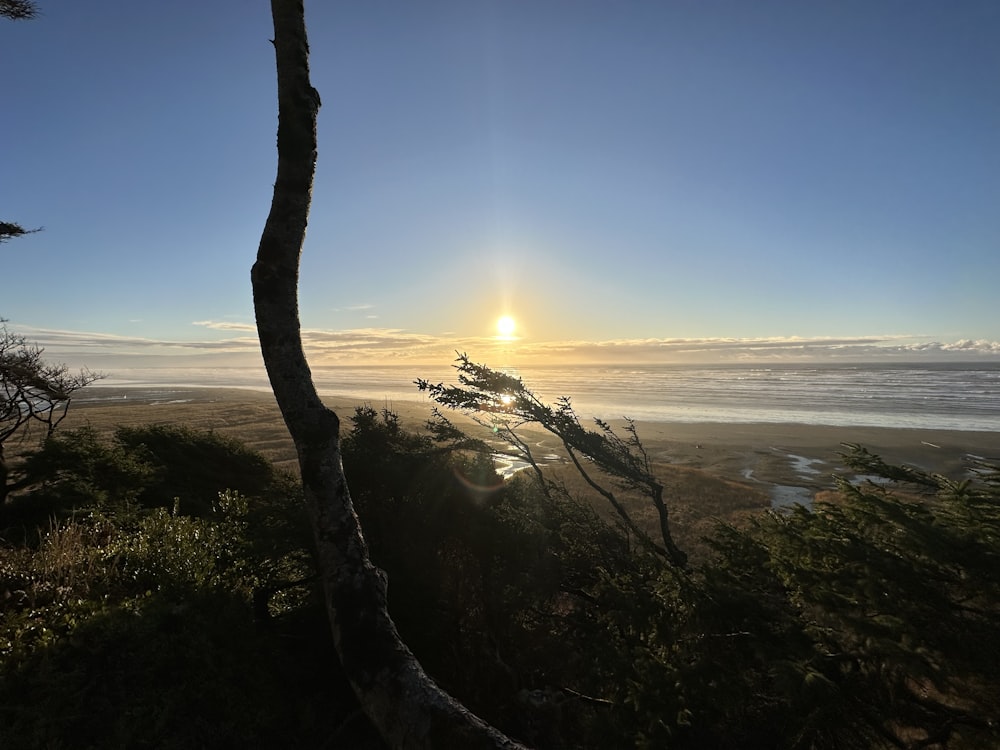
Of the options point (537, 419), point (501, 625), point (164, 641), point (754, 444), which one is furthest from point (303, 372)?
point (754, 444)

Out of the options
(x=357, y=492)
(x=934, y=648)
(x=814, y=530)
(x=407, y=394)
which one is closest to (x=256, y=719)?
(x=357, y=492)

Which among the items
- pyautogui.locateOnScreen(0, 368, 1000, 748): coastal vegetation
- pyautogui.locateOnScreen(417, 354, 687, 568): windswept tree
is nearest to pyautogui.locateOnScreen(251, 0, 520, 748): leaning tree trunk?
pyautogui.locateOnScreen(0, 368, 1000, 748): coastal vegetation

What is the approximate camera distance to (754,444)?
32.7 metres

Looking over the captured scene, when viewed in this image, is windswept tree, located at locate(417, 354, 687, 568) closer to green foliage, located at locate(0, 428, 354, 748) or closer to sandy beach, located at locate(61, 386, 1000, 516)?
green foliage, located at locate(0, 428, 354, 748)

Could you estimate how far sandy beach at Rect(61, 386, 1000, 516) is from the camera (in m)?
24.7

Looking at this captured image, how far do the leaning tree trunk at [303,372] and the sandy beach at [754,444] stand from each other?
73.0 feet

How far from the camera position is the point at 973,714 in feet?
11.2

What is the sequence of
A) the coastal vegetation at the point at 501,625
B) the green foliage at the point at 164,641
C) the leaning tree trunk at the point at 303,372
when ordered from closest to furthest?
the leaning tree trunk at the point at 303,372
the green foliage at the point at 164,641
the coastal vegetation at the point at 501,625

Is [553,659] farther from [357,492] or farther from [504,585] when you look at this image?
[357,492]

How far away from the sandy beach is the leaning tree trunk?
2224cm

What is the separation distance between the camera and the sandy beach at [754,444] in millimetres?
24656

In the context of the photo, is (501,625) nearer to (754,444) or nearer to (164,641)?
(164,641)

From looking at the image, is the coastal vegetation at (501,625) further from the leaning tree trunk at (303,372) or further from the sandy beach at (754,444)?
the sandy beach at (754,444)

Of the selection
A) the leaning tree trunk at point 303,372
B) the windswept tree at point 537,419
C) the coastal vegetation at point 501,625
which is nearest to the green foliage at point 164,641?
the coastal vegetation at point 501,625
